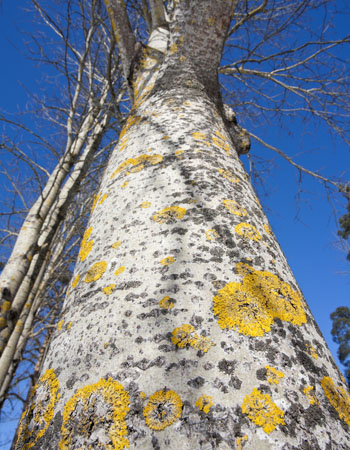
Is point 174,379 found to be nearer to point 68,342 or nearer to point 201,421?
point 201,421

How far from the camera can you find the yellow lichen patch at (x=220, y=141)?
1337 mm

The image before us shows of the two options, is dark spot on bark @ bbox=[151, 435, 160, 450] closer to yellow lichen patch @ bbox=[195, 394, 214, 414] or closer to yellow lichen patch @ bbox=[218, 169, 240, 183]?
yellow lichen patch @ bbox=[195, 394, 214, 414]

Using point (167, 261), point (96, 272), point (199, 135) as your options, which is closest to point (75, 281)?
point (96, 272)

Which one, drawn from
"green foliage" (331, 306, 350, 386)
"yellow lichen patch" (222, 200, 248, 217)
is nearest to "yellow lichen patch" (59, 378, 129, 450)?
"yellow lichen patch" (222, 200, 248, 217)

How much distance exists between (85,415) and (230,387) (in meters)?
0.30

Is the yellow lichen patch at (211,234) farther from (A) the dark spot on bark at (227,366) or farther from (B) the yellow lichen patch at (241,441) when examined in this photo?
(B) the yellow lichen patch at (241,441)

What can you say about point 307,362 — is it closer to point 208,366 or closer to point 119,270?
point 208,366

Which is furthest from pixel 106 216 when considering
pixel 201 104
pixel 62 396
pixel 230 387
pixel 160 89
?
pixel 160 89

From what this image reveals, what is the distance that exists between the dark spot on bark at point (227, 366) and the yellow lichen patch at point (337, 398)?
21 centimetres

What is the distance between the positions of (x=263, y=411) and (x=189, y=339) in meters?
0.19

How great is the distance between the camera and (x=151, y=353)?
64cm

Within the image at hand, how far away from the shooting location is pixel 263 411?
21.5 inches

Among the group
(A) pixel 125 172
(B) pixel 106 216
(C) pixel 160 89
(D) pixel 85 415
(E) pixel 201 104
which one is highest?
(C) pixel 160 89

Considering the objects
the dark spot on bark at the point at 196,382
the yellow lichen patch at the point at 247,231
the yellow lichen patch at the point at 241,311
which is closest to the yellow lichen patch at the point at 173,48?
the yellow lichen patch at the point at 247,231
